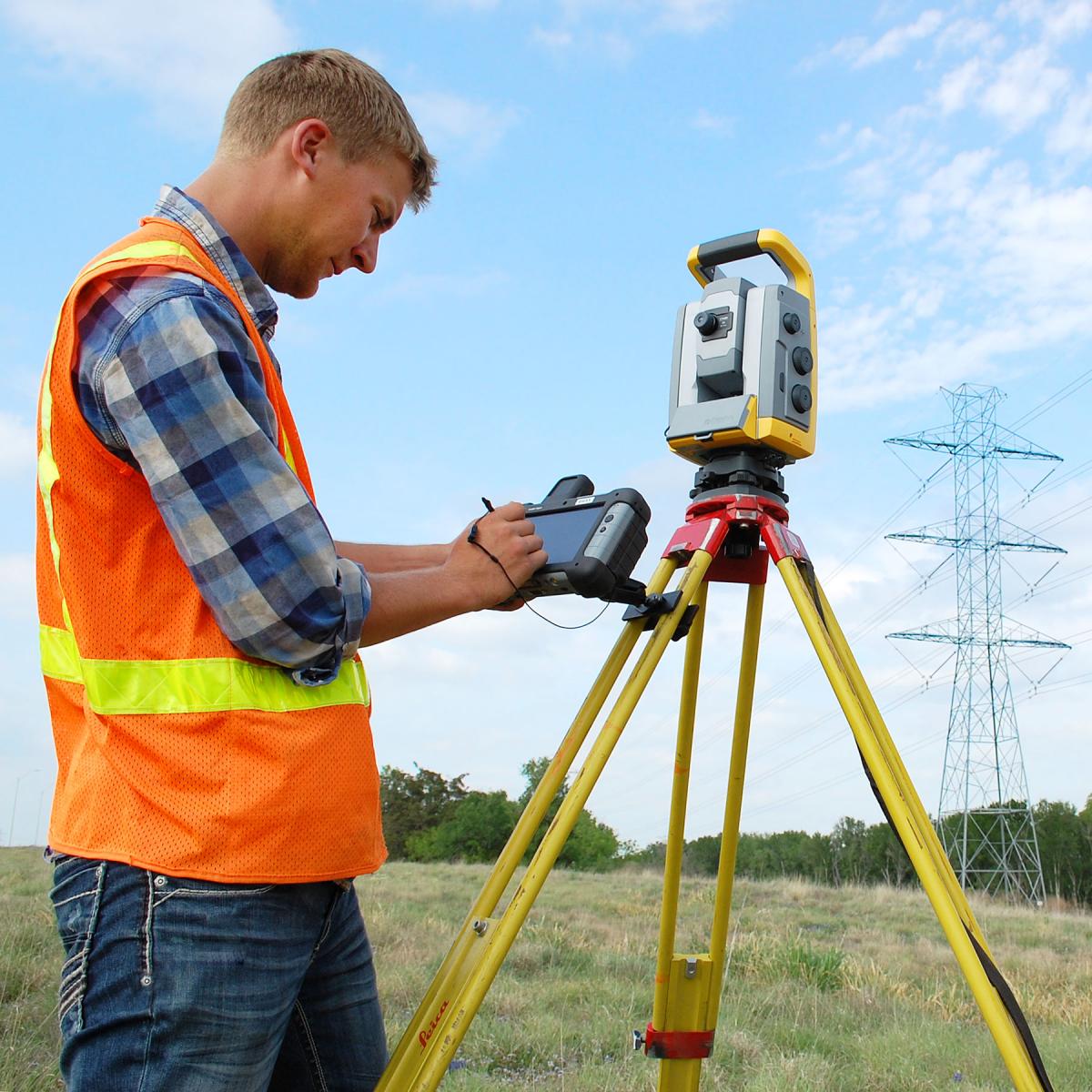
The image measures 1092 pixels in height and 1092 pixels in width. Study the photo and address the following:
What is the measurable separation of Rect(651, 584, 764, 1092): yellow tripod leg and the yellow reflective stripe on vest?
1.27 metres

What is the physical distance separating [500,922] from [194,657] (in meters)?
0.73

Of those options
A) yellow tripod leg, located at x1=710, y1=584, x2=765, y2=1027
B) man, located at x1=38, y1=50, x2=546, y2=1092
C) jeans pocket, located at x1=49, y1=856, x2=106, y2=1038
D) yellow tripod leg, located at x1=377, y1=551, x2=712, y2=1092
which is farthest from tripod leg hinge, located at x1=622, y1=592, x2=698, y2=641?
jeans pocket, located at x1=49, y1=856, x2=106, y2=1038

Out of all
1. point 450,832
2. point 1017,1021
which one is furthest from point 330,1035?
point 450,832

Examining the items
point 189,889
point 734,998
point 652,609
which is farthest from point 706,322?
point 734,998

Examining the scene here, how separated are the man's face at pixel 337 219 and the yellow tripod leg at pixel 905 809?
109 cm

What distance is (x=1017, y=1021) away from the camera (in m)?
1.66

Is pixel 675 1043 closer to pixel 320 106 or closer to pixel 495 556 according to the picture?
pixel 495 556

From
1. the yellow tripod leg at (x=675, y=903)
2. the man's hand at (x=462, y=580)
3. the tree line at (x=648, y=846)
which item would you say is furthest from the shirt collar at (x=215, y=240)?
the tree line at (x=648, y=846)

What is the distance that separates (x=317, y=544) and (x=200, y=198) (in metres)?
0.61

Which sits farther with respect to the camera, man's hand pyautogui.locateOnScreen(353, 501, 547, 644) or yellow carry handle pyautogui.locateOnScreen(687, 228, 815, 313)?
yellow carry handle pyautogui.locateOnScreen(687, 228, 815, 313)

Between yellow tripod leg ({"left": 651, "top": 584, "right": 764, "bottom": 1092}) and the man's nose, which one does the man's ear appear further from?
yellow tripod leg ({"left": 651, "top": 584, "right": 764, "bottom": 1092})

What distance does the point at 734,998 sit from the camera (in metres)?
4.49

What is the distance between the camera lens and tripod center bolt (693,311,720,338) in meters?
2.36

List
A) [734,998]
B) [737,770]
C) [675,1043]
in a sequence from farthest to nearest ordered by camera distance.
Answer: [734,998]
[737,770]
[675,1043]
